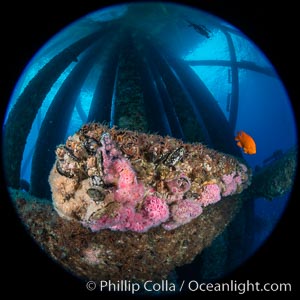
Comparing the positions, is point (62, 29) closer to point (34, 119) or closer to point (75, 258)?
point (34, 119)

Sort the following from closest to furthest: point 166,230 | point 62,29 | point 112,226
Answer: point 112,226, point 166,230, point 62,29

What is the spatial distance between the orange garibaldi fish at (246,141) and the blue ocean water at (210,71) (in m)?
0.12

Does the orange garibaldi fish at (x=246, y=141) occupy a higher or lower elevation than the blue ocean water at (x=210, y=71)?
lower

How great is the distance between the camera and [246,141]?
159 inches

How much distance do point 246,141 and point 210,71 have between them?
1061 mm

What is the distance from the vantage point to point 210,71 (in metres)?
4.14

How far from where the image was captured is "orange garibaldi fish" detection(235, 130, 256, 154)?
13.2 ft

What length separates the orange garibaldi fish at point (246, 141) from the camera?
13.2 feet

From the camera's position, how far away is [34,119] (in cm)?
429

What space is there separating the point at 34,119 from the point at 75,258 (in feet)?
6.69

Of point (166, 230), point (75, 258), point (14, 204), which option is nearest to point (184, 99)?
point (166, 230)

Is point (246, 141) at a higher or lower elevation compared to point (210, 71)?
lower

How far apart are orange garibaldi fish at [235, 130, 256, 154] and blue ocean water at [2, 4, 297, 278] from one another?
0.12 metres

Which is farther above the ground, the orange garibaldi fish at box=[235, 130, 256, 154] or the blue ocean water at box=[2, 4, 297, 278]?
the blue ocean water at box=[2, 4, 297, 278]
